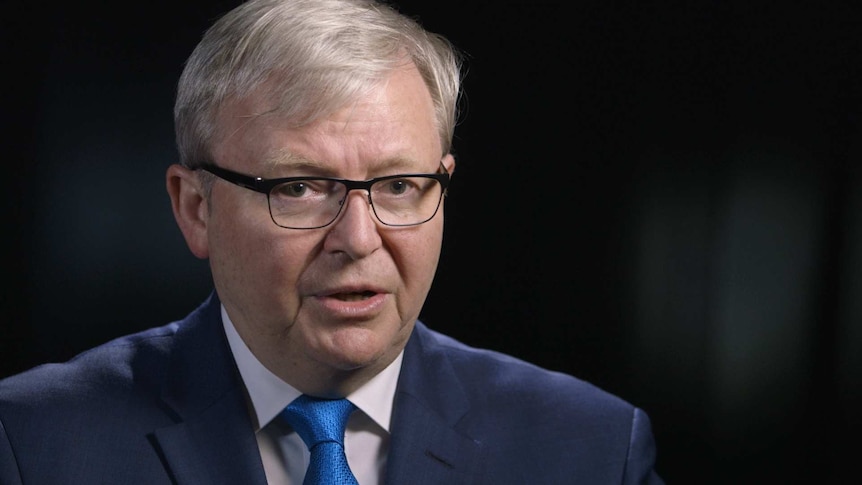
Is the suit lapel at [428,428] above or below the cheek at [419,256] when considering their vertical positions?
below

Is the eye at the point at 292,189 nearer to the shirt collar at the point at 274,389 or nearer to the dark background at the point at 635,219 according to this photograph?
the shirt collar at the point at 274,389

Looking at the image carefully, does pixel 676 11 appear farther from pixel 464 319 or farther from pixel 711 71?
pixel 464 319

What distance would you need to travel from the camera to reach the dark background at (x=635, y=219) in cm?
264

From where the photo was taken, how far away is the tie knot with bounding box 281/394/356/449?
6.72 feet

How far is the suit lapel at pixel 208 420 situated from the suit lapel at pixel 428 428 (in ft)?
0.85

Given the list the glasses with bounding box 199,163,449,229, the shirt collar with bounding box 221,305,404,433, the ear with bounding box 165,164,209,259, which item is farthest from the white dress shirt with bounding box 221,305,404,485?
the glasses with bounding box 199,163,449,229

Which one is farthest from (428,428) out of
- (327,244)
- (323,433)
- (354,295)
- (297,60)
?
(297,60)

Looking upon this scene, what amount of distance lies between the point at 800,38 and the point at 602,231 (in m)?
0.62

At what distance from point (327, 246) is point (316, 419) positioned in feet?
1.11

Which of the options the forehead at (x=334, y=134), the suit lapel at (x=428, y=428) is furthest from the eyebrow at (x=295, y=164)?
the suit lapel at (x=428, y=428)

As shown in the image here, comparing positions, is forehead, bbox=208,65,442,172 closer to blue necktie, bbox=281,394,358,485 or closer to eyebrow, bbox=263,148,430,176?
eyebrow, bbox=263,148,430,176

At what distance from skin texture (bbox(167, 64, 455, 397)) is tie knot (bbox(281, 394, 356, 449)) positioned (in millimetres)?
36

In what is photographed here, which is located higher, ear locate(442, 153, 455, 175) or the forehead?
the forehead

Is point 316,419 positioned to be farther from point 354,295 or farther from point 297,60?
point 297,60
